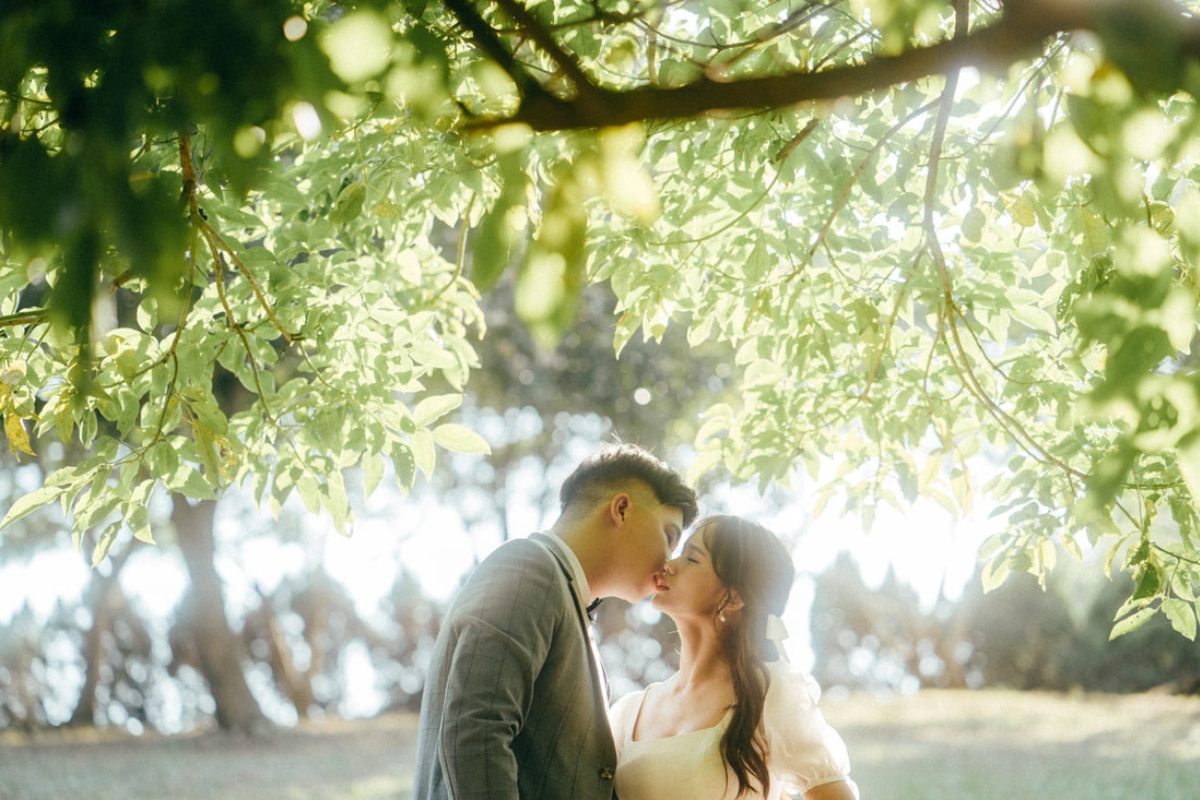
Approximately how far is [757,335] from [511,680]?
6.88 ft

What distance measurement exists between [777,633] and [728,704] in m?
0.36

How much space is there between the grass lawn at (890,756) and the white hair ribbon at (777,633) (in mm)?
6676

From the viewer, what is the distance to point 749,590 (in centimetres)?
327

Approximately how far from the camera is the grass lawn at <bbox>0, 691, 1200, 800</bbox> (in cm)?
966

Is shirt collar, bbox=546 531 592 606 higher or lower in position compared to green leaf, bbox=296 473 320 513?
lower

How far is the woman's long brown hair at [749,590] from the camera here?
10.0 feet

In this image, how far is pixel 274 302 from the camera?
332 cm

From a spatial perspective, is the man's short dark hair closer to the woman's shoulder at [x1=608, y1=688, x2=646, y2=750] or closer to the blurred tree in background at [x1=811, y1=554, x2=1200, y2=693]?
the woman's shoulder at [x1=608, y1=688, x2=646, y2=750]

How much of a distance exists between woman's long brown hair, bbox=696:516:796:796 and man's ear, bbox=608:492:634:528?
1.42 feet

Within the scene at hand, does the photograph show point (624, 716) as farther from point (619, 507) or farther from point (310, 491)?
point (310, 491)

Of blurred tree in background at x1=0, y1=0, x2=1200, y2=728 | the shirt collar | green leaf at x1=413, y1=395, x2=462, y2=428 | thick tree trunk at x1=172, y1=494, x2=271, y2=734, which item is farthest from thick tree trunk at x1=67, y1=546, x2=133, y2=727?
the shirt collar

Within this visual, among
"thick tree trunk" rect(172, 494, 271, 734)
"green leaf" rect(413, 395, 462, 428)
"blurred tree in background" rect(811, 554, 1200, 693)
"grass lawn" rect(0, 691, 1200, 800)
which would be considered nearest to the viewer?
"green leaf" rect(413, 395, 462, 428)

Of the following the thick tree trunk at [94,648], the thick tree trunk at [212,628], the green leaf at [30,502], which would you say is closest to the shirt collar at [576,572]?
the green leaf at [30,502]

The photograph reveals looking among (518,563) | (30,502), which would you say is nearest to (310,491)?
(30,502)
